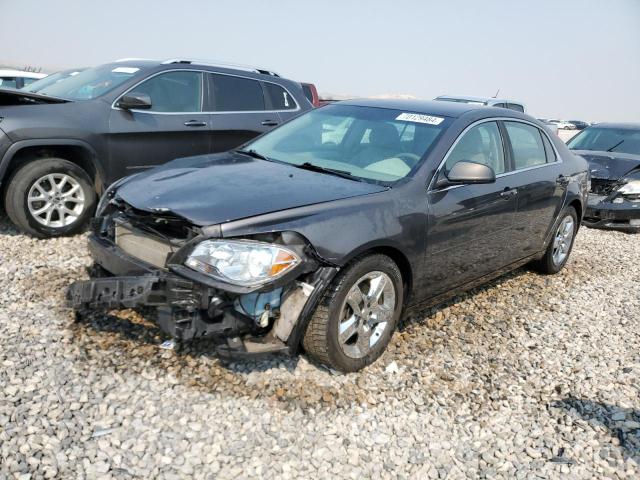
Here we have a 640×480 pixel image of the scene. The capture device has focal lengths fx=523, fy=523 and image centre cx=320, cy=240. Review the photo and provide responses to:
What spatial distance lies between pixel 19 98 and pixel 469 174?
4218 mm

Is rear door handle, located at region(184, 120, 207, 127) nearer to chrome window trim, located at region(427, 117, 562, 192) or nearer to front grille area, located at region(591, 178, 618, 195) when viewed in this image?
chrome window trim, located at region(427, 117, 562, 192)

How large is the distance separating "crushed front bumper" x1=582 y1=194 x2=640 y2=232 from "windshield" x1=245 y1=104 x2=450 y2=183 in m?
5.34

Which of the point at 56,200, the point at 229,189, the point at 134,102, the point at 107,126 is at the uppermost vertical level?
the point at 134,102

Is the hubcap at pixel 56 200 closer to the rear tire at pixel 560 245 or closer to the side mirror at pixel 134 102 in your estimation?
the side mirror at pixel 134 102

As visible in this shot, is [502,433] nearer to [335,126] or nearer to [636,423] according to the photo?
[636,423]

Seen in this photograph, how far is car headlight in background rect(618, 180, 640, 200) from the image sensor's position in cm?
798

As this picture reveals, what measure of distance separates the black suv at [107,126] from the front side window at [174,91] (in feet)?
0.04

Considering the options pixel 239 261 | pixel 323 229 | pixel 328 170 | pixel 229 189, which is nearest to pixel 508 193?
pixel 328 170

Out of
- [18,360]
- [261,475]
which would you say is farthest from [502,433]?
[18,360]

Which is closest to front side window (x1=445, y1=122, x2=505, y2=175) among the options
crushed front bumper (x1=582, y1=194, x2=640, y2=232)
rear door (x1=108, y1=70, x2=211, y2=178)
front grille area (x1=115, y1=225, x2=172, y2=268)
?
front grille area (x1=115, y1=225, x2=172, y2=268)

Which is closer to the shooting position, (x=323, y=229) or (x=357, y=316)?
(x=323, y=229)

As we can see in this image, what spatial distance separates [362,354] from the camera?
10.9 feet

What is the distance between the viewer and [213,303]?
106 inches

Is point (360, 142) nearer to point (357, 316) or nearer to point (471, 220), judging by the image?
point (471, 220)
